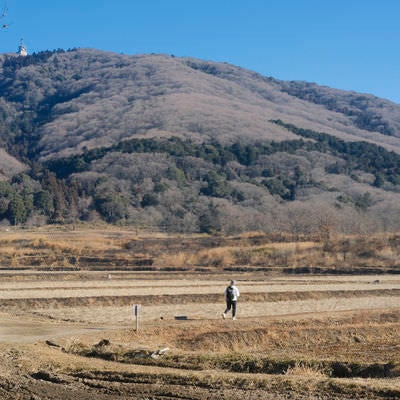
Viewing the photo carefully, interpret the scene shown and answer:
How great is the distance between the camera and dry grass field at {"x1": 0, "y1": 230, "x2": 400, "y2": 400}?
570 inches

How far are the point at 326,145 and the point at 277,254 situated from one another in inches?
4675

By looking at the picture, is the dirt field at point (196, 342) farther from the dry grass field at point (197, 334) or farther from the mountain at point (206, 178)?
the mountain at point (206, 178)

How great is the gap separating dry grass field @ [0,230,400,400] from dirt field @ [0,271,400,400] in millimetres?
36

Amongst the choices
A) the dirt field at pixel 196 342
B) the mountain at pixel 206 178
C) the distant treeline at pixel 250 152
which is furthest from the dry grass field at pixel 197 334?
the distant treeline at pixel 250 152

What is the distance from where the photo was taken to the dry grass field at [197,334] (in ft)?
47.5

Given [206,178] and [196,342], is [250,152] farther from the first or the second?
[196,342]

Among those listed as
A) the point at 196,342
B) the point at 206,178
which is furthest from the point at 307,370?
the point at 206,178

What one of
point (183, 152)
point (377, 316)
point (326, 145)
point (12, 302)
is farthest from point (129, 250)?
point (326, 145)

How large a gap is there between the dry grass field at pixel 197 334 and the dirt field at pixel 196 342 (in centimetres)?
4

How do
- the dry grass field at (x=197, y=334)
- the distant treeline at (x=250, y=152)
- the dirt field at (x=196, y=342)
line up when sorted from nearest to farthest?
the dirt field at (x=196, y=342)
the dry grass field at (x=197, y=334)
the distant treeline at (x=250, y=152)

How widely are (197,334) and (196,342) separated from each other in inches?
31.0

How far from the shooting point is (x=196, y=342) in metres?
21.5

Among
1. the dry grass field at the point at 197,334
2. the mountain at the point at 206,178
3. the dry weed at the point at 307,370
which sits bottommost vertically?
the dry grass field at the point at 197,334

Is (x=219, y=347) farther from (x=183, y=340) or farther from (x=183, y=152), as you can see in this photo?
(x=183, y=152)
